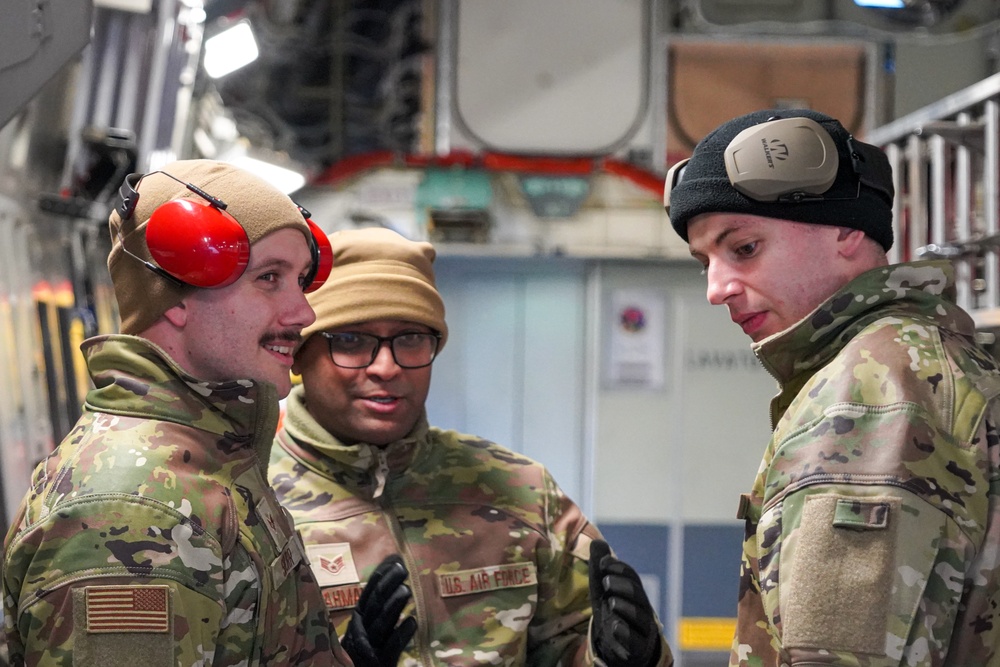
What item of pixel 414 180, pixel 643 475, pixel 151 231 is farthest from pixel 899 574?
pixel 414 180

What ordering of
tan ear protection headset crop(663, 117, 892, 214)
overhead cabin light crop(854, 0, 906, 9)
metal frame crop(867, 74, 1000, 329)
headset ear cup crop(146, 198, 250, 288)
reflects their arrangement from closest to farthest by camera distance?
headset ear cup crop(146, 198, 250, 288) → tan ear protection headset crop(663, 117, 892, 214) → metal frame crop(867, 74, 1000, 329) → overhead cabin light crop(854, 0, 906, 9)

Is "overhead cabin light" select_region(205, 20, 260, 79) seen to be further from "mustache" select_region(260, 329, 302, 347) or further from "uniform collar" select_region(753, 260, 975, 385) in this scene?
"uniform collar" select_region(753, 260, 975, 385)

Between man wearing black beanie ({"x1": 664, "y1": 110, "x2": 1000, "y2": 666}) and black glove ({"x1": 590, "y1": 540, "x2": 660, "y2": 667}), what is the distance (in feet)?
1.07

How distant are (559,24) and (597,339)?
6.02 ft

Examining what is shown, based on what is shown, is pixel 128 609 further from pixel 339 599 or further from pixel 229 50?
pixel 229 50

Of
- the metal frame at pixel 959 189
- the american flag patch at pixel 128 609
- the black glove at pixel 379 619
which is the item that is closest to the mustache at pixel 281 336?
the american flag patch at pixel 128 609

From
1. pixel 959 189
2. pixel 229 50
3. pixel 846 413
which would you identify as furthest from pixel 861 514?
pixel 229 50

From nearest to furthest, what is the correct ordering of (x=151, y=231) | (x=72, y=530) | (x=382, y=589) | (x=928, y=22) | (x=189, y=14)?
1. (x=72, y=530)
2. (x=151, y=231)
3. (x=382, y=589)
4. (x=189, y=14)
5. (x=928, y=22)

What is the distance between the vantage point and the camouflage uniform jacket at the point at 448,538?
223 cm

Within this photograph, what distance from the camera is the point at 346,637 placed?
2.09m

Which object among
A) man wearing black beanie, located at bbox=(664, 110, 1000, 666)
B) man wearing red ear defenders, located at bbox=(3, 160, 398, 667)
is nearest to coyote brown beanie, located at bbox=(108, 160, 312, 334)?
man wearing red ear defenders, located at bbox=(3, 160, 398, 667)

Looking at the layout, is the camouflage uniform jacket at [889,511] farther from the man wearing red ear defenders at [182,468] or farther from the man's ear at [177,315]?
the man's ear at [177,315]

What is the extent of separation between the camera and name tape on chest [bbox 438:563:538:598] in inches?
89.0

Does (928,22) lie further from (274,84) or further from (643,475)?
(274,84)
